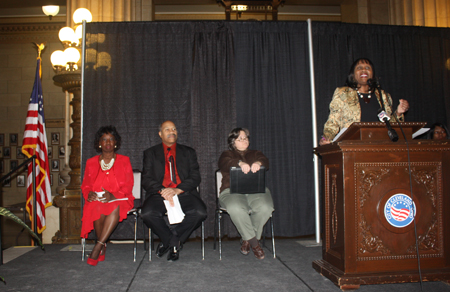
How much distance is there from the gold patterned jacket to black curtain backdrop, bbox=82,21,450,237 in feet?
4.21

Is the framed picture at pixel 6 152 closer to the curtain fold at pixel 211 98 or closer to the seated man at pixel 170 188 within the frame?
the seated man at pixel 170 188

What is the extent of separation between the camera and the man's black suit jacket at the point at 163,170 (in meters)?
3.55

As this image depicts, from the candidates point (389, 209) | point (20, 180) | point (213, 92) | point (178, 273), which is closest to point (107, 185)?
Answer: point (178, 273)

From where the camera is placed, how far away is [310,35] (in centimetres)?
402

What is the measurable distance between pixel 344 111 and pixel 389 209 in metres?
0.97

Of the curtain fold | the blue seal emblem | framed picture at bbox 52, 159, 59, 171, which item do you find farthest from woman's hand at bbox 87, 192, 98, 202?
framed picture at bbox 52, 159, 59, 171

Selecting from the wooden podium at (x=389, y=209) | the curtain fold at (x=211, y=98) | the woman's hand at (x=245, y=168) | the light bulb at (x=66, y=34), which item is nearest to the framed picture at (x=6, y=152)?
the light bulb at (x=66, y=34)

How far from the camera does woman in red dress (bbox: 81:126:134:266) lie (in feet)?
10.8

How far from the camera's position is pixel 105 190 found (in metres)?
3.43

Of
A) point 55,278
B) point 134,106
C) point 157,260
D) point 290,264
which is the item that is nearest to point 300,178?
point 290,264

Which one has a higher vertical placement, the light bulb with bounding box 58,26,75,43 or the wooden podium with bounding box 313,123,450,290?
the light bulb with bounding box 58,26,75,43

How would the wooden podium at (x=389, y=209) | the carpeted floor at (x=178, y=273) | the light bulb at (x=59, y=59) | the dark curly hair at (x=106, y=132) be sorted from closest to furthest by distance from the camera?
the wooden podium at (x=389, y=209) < the carpeted floor at (x=178, y=273) < the dark curly hair at (x=106, y=132) < the light bulb at (x=59, y=59)

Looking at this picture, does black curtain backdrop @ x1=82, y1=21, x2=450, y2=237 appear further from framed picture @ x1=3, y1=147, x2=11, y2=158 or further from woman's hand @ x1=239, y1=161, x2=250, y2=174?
framed picture @ x1=3, y1=147, x2=11, y2=158

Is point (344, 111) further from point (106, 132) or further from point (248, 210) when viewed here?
point (106, 132)
